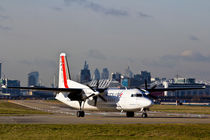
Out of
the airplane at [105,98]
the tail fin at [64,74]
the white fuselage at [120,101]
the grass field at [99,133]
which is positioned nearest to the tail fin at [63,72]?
the tail fin at [64,74]

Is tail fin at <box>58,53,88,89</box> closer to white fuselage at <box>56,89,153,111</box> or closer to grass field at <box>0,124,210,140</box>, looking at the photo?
white fuselage at <box>56,89,153,111</box>

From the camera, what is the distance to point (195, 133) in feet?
102

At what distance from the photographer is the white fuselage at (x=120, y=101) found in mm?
50078

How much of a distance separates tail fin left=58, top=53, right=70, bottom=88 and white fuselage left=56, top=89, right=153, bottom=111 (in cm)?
351

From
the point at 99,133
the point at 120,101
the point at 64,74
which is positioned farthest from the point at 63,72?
the point at 99,133

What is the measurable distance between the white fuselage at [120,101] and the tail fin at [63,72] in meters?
3.51

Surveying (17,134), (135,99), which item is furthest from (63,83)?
(17,134)

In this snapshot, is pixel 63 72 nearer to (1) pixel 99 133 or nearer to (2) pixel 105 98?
(2) pixel 105 98

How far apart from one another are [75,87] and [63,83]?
3.71 metres

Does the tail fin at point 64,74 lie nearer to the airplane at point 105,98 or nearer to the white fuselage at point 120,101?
the airplane at point 105,98

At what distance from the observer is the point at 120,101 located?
52.7 meters

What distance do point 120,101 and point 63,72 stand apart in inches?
489

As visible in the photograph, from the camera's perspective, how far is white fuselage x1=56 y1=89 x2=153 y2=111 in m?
50.1

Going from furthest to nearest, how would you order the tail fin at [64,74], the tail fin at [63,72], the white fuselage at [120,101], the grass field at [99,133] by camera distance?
the tail fin at [63,72] → the tail fin at [64,74] → the white fuselage at [120,101] → the grass field at [99,133]
